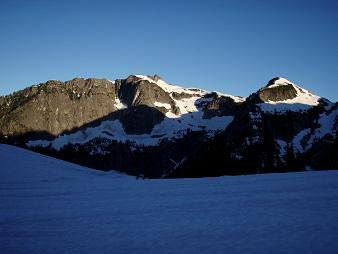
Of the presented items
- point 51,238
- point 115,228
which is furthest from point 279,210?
point 51,238

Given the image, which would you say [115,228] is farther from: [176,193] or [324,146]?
[324,146]

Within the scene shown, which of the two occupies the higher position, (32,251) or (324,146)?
(324,146)

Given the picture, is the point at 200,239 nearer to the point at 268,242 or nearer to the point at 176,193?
the point at 268,242

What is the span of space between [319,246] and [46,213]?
36.2ft

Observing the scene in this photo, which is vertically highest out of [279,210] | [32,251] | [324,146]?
[324,146]

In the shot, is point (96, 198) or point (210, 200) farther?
point (96, 198)

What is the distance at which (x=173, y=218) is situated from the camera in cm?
1406

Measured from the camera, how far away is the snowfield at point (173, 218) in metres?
10.8

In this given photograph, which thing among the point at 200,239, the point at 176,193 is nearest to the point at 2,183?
the point at 176,193

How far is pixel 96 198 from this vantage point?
19.8m

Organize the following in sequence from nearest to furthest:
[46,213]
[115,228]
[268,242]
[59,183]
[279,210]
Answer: [268,242], [115,228], [279,210], [46,213], [59,183]

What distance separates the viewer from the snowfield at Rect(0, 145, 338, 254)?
35.6 ft

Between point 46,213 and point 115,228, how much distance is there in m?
4.49

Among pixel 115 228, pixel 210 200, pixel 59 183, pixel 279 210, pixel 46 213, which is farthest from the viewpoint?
pixel 59 183
